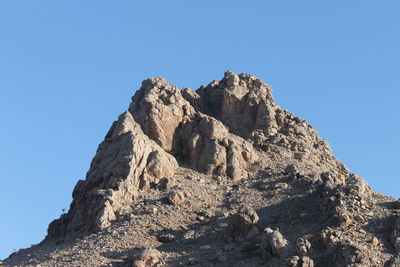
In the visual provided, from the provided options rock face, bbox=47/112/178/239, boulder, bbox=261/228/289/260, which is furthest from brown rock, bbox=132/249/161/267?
boulder, bbox=261/228/289/260

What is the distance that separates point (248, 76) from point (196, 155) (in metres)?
18.0

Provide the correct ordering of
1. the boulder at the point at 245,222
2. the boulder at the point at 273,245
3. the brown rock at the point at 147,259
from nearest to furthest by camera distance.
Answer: the boulder at the point at 273,245 → the brown rock at the point at 147,259 → the boulder at the point at 245,222

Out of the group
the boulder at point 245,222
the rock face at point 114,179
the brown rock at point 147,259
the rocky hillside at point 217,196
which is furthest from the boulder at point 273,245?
the rock face at point 114,179

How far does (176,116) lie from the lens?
83.8 metres

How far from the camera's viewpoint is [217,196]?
7381 centimetres

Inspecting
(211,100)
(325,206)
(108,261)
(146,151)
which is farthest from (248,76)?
(108,261)

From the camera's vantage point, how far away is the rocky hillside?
58.1 m

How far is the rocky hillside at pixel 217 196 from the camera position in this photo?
58094mm

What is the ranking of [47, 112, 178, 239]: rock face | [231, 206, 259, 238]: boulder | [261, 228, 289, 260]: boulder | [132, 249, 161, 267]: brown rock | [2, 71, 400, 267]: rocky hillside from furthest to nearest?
[47, 112, 178, 239]: rock face < [231, 206, 259, 238]: boulder < [132, 249, 161, 267]: brown rock < [2, 71, 400, 267]: rocky hillside < [261, 228, 289, 260]: boulder

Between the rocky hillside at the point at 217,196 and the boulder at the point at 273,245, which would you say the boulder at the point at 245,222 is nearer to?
the rocky hillside at the point at 217,196

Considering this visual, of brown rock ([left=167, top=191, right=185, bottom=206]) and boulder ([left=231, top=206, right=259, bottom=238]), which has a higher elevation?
brown rock ([left=167, top=191, right=185, bottom=206])

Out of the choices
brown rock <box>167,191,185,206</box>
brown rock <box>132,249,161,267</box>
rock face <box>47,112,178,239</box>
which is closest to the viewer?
brown rock <box>132,249,161,267</box>

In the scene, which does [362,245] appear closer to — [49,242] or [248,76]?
[49,242]

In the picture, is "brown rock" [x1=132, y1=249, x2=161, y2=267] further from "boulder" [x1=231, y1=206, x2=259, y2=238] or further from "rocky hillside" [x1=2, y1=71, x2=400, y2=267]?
"boulder" [x1=231, y1=206, x2=259, y2=238]
